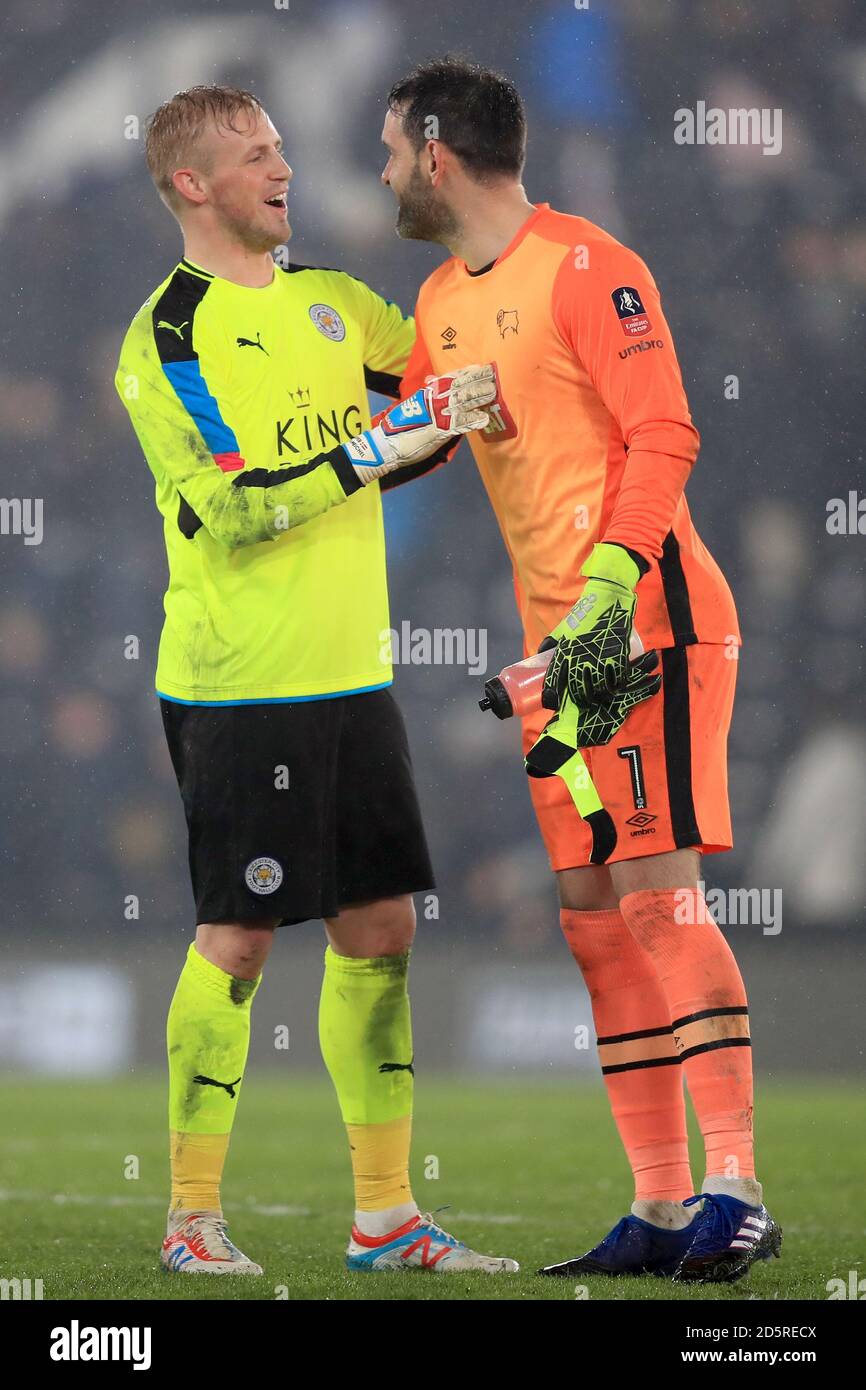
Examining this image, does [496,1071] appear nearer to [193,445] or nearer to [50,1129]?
[50,1129]

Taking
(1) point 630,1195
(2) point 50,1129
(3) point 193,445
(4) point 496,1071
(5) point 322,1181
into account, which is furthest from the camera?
(4) point 496,1071

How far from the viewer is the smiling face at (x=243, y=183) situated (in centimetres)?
302

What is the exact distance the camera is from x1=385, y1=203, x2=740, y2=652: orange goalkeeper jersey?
8.78 feet

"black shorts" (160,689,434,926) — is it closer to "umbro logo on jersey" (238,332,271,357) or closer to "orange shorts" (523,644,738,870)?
"orange shorts" (523,644,738,870)

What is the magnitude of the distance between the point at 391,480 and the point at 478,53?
4.98 meters

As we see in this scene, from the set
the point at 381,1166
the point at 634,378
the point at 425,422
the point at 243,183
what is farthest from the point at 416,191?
the point at 381,1166

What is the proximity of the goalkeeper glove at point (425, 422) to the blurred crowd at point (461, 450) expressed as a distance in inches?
204

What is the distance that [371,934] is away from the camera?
9.68 ft

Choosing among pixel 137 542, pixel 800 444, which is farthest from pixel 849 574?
pixel 137 542

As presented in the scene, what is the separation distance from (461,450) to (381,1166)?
19.7 feet

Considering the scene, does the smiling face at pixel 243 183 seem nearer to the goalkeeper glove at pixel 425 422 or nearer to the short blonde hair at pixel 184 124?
the short blonde hair at pixel 184 124

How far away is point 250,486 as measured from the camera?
2885 mm

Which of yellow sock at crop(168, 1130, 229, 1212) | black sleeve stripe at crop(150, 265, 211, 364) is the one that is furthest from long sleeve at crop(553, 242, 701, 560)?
yellow sock at crop(168, 1130, 229, 1212)

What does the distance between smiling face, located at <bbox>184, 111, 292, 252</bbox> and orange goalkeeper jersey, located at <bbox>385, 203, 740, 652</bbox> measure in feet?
1.19
